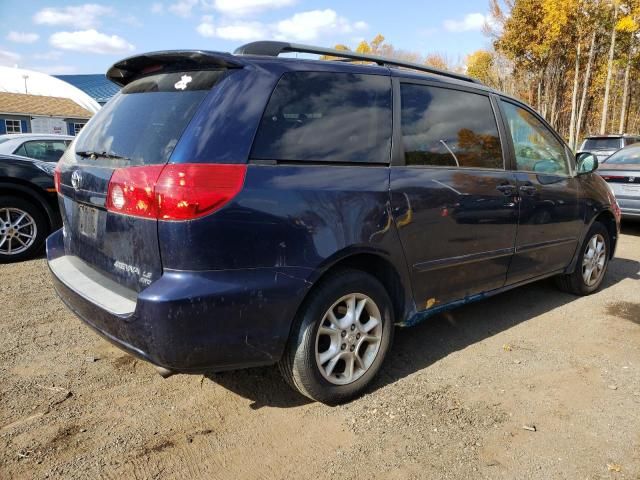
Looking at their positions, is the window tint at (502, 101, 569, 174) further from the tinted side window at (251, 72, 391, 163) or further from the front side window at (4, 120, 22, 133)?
the front side window at (4, 120, 22, 133)

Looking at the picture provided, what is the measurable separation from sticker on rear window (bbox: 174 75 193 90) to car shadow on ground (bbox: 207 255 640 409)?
1.75 m

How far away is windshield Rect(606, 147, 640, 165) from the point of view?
8.54 m

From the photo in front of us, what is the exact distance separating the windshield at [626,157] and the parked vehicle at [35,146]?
898 cm

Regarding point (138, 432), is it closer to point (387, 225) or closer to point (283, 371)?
point (283, 371)

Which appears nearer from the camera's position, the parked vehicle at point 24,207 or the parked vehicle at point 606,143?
the parked vehicle at point 24,207

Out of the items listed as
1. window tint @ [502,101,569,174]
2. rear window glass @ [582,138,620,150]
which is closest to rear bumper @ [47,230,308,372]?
window tint @ [502,101,569,174]

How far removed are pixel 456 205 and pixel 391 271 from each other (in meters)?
Result: 0.67

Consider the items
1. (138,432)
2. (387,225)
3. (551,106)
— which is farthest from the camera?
(551,106)

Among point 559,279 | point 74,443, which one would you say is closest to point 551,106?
point 559,279

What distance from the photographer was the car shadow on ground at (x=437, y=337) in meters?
2.97

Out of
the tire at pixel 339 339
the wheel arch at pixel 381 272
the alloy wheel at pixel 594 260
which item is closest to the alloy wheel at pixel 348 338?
the tire at pixel 339 339

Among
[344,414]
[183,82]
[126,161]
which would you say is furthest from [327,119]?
[344,414]

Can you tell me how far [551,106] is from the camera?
29.9 meters

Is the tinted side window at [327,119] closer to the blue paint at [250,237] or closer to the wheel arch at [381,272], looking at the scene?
the blue paint at [250,237]
